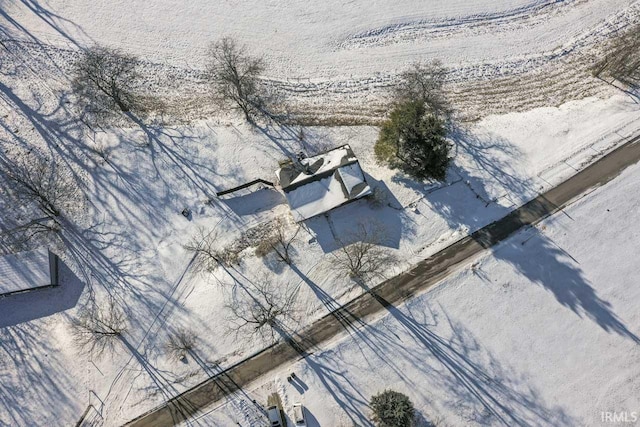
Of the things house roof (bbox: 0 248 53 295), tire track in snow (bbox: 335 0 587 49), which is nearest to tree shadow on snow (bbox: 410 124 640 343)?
tire track in snow (bbox: 335 0 587 49)

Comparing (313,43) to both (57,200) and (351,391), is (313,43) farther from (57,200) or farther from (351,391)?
(351,391)

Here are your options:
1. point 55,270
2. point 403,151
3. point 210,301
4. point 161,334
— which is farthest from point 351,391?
point 55,270

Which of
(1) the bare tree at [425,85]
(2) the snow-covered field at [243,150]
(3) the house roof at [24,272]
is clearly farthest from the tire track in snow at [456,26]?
(3) the house roof at [24,272]

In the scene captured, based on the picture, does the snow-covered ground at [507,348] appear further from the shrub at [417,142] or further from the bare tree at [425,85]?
the bare tree at [425,85]

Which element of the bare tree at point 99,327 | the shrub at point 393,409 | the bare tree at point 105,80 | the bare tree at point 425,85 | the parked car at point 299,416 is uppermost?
the bare tree at point 105,80

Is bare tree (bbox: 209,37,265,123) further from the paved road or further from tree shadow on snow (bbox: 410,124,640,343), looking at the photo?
the paved road

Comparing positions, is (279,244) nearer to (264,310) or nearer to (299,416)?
(264,310)
